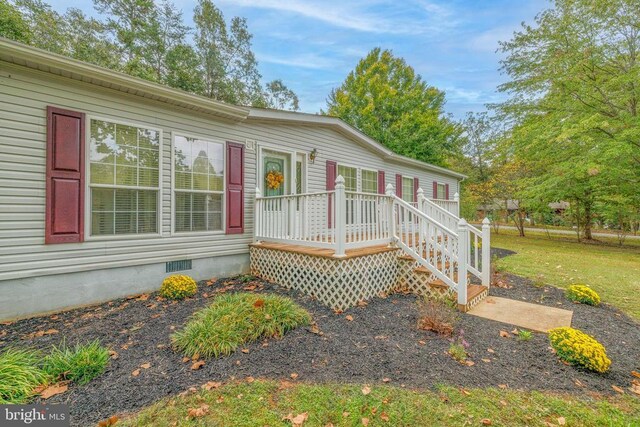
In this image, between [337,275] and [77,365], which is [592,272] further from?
[77,365]

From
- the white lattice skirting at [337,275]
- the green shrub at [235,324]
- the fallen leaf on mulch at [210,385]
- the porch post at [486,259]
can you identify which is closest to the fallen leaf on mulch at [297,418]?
the fallen leaf on mulch at [210,385]

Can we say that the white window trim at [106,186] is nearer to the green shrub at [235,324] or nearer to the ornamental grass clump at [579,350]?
the green shrub at [235,324]

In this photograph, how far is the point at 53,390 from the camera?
2.25 meters

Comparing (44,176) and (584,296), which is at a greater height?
(44,176)

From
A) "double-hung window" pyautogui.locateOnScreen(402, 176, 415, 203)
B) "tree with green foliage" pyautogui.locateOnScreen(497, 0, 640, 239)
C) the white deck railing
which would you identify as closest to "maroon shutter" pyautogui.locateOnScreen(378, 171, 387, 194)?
"double-hung window" pyautogui.locateOnScreen(402, 176, 415, 203)

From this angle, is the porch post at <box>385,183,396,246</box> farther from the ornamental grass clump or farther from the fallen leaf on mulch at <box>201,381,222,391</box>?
the fallen leaf on mulch at <box>201,381,222,391</box>

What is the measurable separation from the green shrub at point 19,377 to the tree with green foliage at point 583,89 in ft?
43.0

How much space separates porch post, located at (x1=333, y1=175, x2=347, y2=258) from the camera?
4219mm

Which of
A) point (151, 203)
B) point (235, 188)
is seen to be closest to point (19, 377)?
point (151, 203)

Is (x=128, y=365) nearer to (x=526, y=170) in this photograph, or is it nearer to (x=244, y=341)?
(x=244, y=341)

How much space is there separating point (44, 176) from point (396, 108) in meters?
16.2

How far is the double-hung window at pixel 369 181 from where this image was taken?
349 inches

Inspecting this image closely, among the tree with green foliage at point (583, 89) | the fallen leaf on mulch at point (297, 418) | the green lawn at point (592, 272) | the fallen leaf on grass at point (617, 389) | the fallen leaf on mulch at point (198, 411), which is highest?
the tree with green foliage at point (583, 89)

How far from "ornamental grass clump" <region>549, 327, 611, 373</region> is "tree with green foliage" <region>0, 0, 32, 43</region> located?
1524cm
